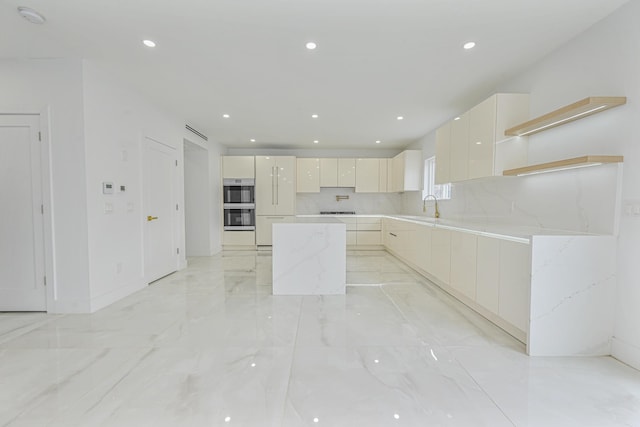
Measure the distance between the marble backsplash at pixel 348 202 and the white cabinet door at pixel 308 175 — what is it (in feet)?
1.14

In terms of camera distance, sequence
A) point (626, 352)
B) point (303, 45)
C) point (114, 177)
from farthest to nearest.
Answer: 1. point (114, 177)
2. point (303, 45)
3. point (626, 352)

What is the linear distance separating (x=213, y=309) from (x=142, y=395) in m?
1.28

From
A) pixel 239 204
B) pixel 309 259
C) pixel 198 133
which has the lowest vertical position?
pixel 309 259

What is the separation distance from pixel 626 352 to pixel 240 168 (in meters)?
6.10

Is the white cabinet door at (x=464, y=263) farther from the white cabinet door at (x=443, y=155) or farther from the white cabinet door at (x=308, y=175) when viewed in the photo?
the white cabinet door at (x=308, y=175)

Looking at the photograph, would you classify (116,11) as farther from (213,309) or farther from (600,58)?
(600,58)

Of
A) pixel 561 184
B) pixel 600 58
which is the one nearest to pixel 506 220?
pixel 561 184

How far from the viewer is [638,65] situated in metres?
1.80

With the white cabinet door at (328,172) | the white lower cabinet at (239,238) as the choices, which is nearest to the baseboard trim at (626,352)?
the white cabinet door at (328,172)

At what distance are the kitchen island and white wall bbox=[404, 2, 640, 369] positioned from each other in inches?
78.8

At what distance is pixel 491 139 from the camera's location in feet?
9.09

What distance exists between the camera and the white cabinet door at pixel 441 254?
323 cm

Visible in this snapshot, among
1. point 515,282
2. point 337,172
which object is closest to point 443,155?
point 515,282

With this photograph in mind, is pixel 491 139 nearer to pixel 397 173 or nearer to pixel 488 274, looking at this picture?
pixel 488 274
